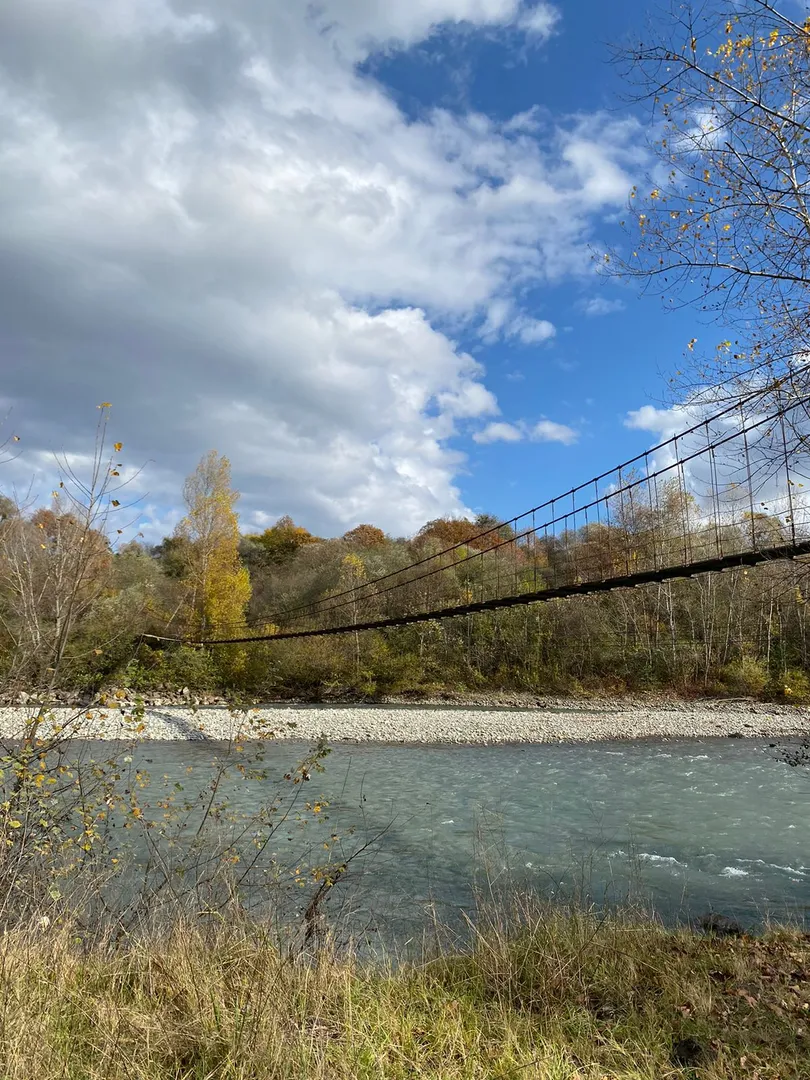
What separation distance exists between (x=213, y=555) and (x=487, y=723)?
10169mm

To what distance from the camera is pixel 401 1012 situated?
190cm

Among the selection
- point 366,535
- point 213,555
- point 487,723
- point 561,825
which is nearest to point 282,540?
point 366,535

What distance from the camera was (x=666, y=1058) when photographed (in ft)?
5.77

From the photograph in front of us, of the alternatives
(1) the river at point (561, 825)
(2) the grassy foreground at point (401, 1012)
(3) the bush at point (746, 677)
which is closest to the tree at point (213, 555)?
(1) the river at point (561, 825)

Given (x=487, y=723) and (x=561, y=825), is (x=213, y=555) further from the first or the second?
(x=561, y=825)

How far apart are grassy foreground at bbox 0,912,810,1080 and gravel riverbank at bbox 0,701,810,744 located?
30.0 ft

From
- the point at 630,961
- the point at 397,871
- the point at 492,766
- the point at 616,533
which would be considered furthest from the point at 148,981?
the point at 616,533

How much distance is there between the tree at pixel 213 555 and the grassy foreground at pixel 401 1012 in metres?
16.7

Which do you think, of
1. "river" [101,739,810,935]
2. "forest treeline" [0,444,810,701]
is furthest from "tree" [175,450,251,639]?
"river" [101,739,810,935]

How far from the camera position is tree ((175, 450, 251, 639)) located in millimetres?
19000

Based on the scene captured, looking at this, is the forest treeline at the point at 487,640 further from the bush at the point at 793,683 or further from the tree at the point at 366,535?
→ the tree at the point at 366,535

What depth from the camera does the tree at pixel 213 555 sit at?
62.3ft

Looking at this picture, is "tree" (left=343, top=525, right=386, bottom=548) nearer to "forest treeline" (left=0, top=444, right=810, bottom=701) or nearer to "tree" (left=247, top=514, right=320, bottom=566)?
"tree" (left=247, top=514, right=320, bottom=566)

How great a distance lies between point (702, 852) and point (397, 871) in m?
2.51
